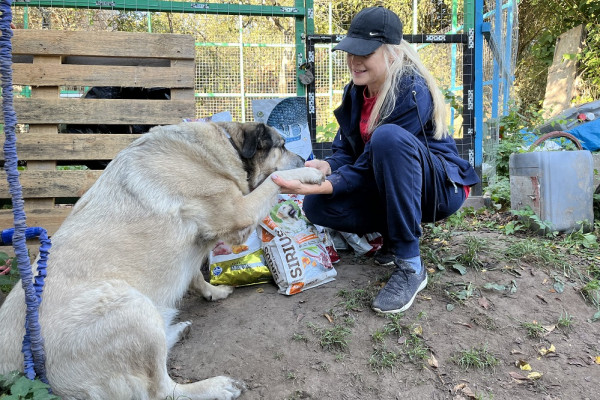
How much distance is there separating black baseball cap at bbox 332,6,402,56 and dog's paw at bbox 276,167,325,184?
0.83 m

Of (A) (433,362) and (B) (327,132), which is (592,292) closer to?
(A) (433,362)

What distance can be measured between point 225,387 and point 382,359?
862 mm

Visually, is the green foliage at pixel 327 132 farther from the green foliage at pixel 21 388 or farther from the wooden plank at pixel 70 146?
the green foliage at pixel 21 388

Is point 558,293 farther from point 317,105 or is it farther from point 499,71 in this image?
point 499,71

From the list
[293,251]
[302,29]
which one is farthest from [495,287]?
[302,29]

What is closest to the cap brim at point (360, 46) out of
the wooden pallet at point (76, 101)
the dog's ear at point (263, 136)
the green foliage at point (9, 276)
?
the dog's ear at point (263, 136)

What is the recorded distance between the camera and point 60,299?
Answer: 2002 millimetres

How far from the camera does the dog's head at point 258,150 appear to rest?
288cm

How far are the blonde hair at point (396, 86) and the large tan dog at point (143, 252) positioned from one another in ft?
→ 2.19

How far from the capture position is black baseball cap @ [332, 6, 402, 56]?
9.62 feet

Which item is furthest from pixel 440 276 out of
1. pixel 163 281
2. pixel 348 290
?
pixel 163 281

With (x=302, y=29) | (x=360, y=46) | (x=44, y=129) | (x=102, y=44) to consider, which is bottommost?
(x=44, y=129)

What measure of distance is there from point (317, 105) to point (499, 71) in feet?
10.3

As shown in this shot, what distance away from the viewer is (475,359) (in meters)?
2.45
